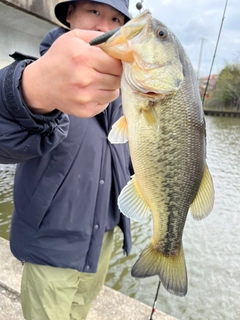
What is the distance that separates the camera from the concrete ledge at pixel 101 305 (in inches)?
97.5

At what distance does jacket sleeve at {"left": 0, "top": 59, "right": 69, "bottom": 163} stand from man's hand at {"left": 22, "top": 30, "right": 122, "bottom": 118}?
4 centimetres

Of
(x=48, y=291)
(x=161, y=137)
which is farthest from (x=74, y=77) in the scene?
(x=48, y=291)

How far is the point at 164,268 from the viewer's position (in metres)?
1.63

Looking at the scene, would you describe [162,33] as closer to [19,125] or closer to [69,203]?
[19,125]

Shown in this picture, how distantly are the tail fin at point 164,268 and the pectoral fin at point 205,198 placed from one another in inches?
11.4

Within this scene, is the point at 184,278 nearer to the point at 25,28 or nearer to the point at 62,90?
the point at 62,90

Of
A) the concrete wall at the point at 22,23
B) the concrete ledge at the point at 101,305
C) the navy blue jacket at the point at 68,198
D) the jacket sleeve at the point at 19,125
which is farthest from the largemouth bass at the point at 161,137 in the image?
the concrete wall at the point at 22,23

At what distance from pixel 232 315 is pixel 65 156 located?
3.23 metres

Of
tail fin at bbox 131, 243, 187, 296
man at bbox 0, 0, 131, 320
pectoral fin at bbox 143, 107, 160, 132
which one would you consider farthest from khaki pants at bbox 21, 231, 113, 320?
pectoral fin at bbox 143, 107, 160, 132

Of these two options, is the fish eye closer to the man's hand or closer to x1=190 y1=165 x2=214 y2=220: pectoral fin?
the man's hand

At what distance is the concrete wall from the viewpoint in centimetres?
430

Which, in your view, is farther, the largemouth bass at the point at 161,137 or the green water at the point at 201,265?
the green water at the point at 201,265

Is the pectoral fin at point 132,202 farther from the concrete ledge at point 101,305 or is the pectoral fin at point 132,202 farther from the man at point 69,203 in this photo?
the concrete ledge at point 101,305

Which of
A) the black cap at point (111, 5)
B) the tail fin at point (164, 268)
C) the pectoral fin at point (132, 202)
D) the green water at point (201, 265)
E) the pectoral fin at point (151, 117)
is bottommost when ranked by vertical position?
the green water at point (201, 265)
